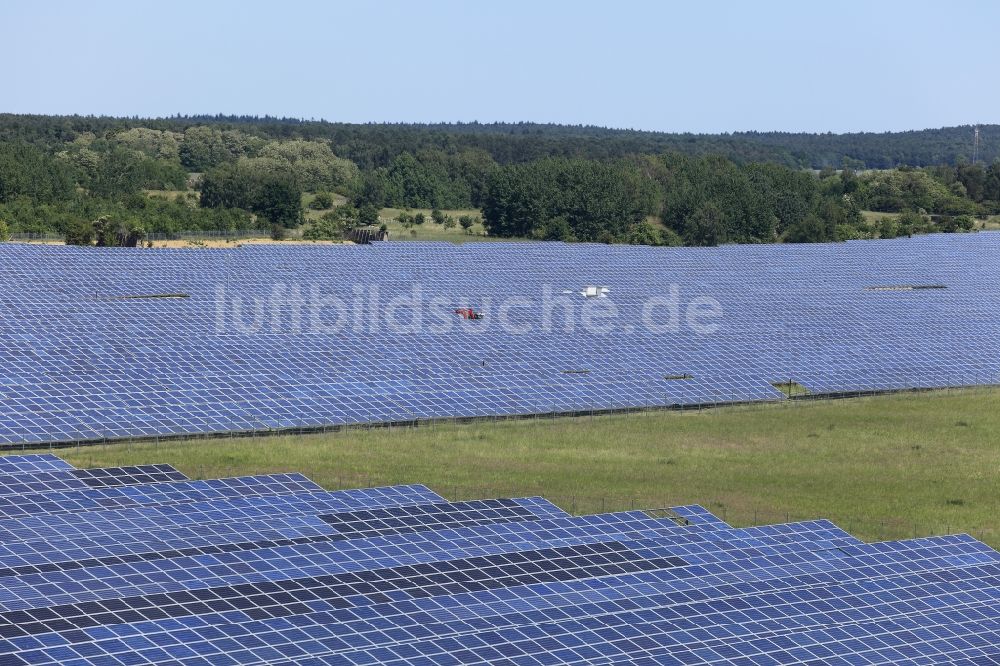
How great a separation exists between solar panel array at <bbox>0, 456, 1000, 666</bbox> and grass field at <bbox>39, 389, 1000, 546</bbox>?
1091 cm

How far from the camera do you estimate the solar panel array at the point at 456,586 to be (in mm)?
34500

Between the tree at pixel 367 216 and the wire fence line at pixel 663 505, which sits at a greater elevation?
the tree at pixel 367 216

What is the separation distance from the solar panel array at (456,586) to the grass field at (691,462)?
10913 mm

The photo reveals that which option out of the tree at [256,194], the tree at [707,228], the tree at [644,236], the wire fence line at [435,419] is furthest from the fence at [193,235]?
the wire fence line at [435,419]

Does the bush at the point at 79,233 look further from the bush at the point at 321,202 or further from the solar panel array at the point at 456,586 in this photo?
the solar panel array at the point at 456,586

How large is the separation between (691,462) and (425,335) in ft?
70.3

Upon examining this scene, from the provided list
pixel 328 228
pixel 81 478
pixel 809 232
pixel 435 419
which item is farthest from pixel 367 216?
pixel 81 478

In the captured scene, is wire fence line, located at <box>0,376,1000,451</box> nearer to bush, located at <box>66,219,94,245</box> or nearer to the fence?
bush, located at <box>66,219,94,245</box>

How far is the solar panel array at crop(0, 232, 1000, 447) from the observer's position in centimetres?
6731

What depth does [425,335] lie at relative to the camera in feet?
262

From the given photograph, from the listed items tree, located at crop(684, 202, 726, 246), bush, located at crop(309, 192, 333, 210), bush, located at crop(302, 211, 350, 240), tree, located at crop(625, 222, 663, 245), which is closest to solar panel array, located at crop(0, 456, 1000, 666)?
bush, located at crop(302, 211, 350, 240)

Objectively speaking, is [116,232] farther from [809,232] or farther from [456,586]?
[456,586]

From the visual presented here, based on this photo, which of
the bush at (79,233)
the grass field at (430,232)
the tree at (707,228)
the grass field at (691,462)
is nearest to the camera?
the grass field at (691,462)

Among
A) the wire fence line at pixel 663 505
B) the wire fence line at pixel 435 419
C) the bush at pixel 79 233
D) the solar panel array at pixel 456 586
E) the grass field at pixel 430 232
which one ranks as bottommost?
the wire fence line at pixel 663 505
